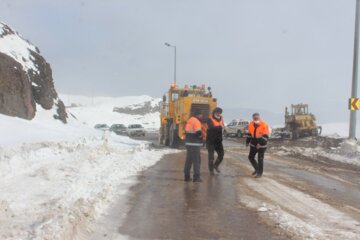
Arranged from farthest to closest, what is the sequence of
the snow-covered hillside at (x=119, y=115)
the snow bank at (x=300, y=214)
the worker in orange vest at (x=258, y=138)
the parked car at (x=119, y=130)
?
the snow-covered hillside at (x=119, y=115)
the parked car at (x=119, y=130)
the worker in orange vest at (x=258, y=138)
the snow bank at (x=300, y=214)

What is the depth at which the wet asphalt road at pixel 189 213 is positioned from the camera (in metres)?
6.20

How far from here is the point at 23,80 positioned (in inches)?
895

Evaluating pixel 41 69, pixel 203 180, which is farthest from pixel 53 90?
pixel 203 180

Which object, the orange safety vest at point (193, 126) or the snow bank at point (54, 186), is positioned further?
the orange safety vest at point (193, 126)

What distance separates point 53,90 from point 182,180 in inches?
823

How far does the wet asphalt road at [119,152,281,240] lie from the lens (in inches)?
244

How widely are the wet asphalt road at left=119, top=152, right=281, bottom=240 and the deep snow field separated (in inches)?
22.5

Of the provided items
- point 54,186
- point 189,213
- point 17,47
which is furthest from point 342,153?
point 17,47

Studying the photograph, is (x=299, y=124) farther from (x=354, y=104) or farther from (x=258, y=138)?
(x=258, y=138)

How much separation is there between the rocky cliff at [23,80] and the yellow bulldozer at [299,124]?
1805 centimetres

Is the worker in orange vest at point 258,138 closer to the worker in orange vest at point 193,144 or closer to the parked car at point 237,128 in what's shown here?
the worker in orange vest at point 193,144

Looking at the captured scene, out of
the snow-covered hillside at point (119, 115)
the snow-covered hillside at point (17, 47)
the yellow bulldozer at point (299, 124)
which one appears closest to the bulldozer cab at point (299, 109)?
the yellow bulldozer at point (299, 124)

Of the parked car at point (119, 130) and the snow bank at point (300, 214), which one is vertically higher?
the snow bank at point (300, 214)

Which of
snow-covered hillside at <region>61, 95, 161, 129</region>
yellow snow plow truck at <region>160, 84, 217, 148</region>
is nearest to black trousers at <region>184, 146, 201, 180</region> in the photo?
yellow snow plow truck at <region>160, 84, 217, 148</region>
